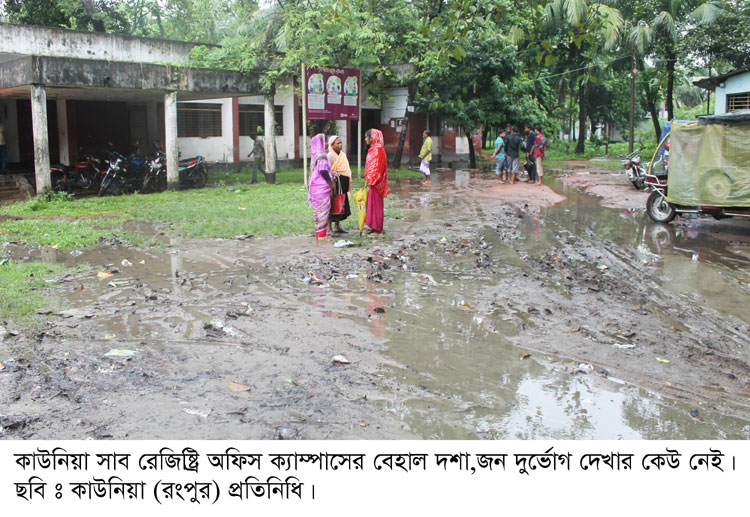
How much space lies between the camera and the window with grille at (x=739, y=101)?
64.8ft

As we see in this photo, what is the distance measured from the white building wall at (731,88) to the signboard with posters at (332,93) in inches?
472

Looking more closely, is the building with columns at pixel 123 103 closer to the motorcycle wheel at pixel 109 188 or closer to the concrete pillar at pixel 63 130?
the concrete pillar at pixel 63 130

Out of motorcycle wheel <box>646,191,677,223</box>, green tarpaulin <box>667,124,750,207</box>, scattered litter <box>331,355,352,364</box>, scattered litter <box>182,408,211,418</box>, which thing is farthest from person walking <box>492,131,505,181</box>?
scattered litter <box>182,408,211,418</box>

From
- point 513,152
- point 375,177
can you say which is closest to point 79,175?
point 375,177

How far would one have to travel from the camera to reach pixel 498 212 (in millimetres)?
13383

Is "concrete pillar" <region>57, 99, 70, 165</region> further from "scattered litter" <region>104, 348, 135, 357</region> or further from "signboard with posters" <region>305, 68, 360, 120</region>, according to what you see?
"scattered litter" <region>104, 348, 135, 357</region>

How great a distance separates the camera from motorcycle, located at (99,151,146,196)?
15977 millimetres

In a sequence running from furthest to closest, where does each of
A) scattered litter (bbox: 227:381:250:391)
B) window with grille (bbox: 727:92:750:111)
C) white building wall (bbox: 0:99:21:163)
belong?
white building wall (bbox: 0:99:21:163) → window with grille (bbox: 727:92:750:111) → scattered litter (bbox: 227:381:250:391)

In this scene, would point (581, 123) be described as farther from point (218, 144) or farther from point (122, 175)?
point (122, 175)

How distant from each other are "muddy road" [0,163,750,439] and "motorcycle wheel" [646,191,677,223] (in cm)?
268

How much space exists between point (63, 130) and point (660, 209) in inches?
697

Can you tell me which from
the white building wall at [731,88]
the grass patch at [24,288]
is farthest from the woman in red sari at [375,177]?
the white building wall at [731,88]
